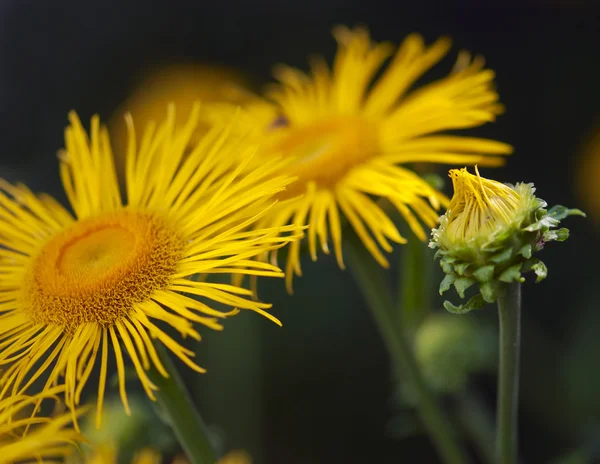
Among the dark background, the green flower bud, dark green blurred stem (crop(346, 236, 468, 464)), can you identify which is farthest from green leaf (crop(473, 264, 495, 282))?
the dark background

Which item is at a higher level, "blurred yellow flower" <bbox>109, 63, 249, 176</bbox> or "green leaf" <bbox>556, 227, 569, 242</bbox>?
"blurred yellow flower" <bbox>109, 63, 249, 176</bbox>

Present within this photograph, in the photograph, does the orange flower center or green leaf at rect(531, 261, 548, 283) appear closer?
green leaf at rect(531, 261, 548, 283)

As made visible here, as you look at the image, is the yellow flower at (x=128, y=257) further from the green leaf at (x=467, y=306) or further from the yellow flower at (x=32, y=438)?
the green leaf at (x=467, y=306)

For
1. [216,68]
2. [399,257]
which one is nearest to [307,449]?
[399,257]

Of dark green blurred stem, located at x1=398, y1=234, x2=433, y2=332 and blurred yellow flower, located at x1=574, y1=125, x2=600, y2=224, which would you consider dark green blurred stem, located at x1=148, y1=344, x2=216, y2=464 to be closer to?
dark green blurred stem, located at x1=398, y1=234, x2=433, y2=332

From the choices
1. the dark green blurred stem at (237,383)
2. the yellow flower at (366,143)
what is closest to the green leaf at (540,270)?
the yellow flower at (366,143)

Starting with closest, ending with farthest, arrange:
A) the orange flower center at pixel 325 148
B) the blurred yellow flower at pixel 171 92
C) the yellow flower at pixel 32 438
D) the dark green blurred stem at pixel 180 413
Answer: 1. the yellow flower at pixel 32 438
2. the dark green blurred stem at pixel 180 413
3. the orange flower center at pixel 325 148
4. the blurred yellow flower at pixel 171 92

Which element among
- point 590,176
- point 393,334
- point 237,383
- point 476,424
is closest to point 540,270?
point 393,334
